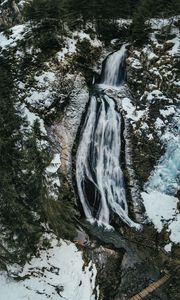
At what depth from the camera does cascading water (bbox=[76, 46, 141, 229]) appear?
21.0 metres

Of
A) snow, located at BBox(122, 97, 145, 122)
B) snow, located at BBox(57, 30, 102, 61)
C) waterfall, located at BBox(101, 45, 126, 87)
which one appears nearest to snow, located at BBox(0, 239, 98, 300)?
snow, located at BBox(122, 97, 145, 122)

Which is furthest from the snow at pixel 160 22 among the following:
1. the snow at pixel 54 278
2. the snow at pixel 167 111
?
the snow at pixel 54 278

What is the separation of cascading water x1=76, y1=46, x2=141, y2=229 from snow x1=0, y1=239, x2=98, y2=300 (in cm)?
378

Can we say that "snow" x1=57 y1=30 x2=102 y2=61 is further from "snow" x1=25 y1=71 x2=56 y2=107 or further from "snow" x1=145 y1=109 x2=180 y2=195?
"snow" x1=145 y1=109 x2=180 y2=195

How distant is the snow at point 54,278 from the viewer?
1567 cm

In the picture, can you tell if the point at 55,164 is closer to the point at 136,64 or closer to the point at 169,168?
the point at 169,168

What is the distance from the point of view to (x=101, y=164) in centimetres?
2214

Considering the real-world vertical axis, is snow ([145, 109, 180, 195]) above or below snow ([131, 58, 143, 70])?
below

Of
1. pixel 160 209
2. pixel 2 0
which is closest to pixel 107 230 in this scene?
pixel 160 209

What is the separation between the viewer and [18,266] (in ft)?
53.1

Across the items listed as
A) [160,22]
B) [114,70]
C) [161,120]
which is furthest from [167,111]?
[160,22]

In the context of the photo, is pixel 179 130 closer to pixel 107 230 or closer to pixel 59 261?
pixel 107 230

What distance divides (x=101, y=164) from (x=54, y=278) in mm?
7304

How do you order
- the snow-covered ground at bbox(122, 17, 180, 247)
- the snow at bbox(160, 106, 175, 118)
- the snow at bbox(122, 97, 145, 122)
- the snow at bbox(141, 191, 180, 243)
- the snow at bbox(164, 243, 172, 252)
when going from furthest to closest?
the snow at bbox(122, 97, 145, 122) → the snow at bbox(160, 106, 175, 118) → the snow-covered ground at bbox(122, 17, 180, 247) → the snow at bbox(141, 191, 180, 243) → the snow at bbox(164, 243, 172, 252)
